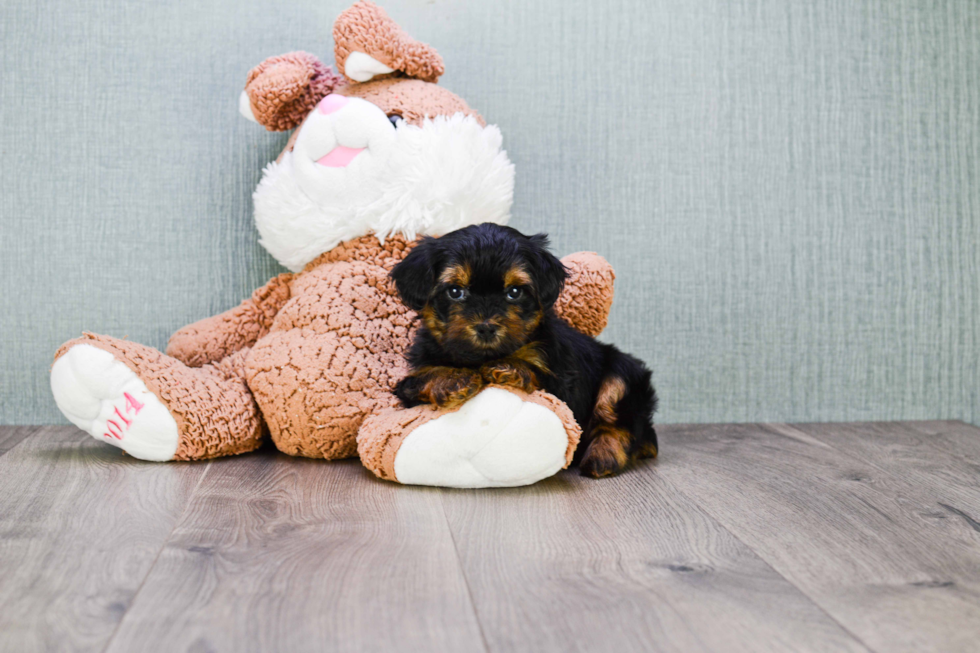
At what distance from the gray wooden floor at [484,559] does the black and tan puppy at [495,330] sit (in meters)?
0.18

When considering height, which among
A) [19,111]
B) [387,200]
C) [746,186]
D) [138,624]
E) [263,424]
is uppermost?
[19,111]

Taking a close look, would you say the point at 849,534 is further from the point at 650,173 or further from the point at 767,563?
the point at 650,173

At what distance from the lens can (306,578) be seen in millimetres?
1112

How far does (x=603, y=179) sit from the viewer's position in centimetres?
238

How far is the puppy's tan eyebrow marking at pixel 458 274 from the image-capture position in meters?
1.48

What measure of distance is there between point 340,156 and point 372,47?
0.30 m

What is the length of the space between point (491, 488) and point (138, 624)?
0.79 meters

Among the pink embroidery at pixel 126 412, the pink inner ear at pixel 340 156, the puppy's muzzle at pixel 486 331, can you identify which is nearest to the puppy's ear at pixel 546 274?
the puppy's muzzle at pixel 486 331

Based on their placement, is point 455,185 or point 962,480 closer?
point 962,480

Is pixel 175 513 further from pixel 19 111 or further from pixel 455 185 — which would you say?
pixel 19 111

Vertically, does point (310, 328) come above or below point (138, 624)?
above

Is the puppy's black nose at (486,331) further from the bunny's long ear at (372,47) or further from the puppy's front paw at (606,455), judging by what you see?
the bunny's long ear at (372,47)

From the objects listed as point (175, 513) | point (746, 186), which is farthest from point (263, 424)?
point (746, 186)

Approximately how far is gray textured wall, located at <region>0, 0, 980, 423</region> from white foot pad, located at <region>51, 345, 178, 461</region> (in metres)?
0.54
